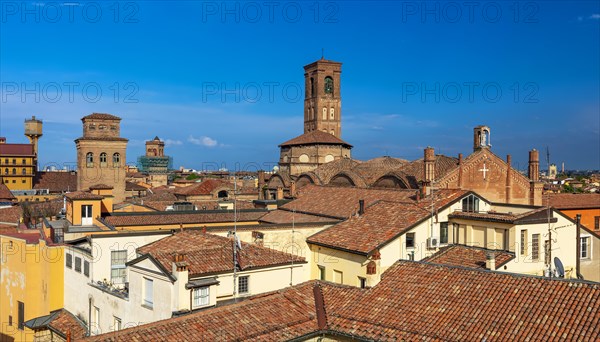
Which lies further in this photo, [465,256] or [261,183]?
[261,183]

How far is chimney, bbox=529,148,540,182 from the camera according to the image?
3238cm

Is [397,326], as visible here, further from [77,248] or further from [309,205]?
[309,205]

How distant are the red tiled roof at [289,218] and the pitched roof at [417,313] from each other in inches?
486

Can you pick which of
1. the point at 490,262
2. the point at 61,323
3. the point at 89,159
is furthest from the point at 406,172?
the point at 89,159

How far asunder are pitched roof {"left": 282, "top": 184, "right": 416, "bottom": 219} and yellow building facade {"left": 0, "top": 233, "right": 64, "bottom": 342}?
13.5m

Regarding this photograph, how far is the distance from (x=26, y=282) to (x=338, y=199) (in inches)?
637

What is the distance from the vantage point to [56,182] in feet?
242

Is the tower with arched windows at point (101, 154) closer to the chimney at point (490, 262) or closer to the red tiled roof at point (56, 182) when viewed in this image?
the red tiled roof at point (56, 182)

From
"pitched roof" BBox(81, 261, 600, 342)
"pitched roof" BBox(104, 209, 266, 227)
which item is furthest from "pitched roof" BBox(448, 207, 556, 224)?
"pitched roof" BBox(104, 209, 266, 227)

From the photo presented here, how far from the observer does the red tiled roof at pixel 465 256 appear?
19.6 m

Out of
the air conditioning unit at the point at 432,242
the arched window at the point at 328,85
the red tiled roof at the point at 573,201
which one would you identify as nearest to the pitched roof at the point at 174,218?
the air conditioning unit at the point at 432,242

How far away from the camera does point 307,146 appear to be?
53094mm

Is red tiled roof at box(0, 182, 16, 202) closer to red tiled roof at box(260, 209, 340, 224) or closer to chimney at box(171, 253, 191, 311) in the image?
red tiled roof at box(260, 209, 340, 224)

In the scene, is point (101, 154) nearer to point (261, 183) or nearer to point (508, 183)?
point (261, 183)
